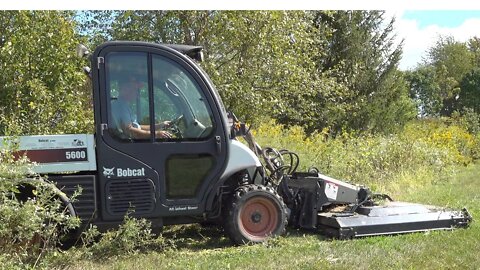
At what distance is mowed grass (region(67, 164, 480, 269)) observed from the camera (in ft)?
18.2

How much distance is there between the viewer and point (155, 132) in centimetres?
605

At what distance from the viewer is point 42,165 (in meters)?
5.72

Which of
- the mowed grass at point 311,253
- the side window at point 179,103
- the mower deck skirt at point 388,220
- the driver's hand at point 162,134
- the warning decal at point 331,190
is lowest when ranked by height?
the mowed grass at point 311,253

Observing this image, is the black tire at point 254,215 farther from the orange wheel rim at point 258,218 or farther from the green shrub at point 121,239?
the green shrub at point 121,239

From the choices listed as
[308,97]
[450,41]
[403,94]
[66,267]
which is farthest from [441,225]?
[450,41]

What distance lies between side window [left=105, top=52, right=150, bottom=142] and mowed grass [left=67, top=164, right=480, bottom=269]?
1317 mm

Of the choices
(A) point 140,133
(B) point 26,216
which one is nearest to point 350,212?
(A) point 140,133

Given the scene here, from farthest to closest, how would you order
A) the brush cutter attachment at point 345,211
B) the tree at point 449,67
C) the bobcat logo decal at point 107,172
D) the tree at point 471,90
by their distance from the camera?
the tree at point 449,67 → the tree at point 471,90 → the brush cutter attachment at point 345,211 → the bobcat logo decal at point 107,172

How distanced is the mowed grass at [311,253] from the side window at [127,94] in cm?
132

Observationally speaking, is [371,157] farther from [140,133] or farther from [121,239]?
[121,239]

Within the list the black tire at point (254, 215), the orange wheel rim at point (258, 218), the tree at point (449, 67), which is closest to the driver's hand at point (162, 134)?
the black tire at point (254, 215)

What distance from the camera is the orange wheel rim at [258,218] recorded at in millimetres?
6477

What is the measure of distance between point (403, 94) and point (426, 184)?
47.0 ft

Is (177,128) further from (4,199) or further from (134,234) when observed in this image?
(4,199)
